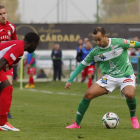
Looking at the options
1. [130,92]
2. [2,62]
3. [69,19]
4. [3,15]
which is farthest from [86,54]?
[69,19]

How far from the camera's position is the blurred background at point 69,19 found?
997 inches

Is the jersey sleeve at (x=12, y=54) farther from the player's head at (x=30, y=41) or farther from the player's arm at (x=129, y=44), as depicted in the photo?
the player's arm at (x=129, y=44)

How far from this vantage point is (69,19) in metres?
28.1

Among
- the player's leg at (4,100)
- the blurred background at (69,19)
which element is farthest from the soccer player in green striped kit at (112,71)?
the blurred background at (69,19)

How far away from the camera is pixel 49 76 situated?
22.0 meters

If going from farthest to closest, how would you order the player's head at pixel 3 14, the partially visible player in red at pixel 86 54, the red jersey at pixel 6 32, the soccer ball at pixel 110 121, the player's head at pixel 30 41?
the partially visible player in red at pixel 86 54
the red jersey at pixel 6 32
the player's head at pixel 3 14
the soccer ball at pixel 110 121
the player's head at pixel 30 41

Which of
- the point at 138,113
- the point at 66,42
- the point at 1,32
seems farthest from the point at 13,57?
the point at 66,42

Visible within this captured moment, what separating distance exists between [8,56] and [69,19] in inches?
882

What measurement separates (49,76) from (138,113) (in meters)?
13.0

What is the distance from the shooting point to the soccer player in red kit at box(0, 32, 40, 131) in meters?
5.98

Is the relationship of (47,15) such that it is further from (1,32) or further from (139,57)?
(1,32)

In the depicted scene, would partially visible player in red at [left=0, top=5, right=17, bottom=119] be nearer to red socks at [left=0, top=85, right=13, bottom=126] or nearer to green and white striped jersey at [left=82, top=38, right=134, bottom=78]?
red socks at [left=0, top=85, right=13, bottom=126]

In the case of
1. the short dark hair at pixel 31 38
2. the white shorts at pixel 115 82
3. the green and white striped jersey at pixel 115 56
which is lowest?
the white shorts at pixel 115 82

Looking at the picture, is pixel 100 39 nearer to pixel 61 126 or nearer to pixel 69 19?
pixel 61 126
